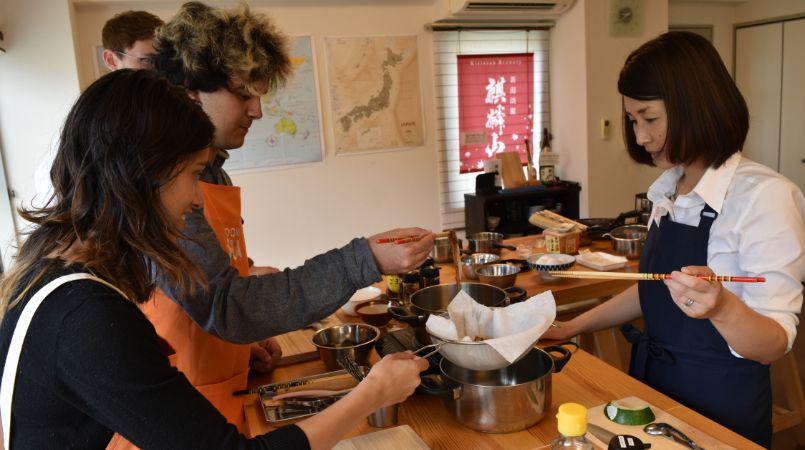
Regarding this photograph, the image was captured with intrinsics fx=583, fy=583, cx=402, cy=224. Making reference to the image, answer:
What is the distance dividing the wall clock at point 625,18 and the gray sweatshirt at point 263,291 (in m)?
3.89

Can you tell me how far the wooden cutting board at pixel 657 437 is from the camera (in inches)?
44.3

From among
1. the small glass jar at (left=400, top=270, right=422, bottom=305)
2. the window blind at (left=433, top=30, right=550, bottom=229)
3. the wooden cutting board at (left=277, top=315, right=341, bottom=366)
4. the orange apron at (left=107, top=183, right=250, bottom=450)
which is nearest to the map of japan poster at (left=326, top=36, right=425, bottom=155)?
the window blind at (left=433, top=30, right=550, bottom=229)

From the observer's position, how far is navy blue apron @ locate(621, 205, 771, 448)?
143cm

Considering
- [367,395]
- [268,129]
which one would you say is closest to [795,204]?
[367,395]

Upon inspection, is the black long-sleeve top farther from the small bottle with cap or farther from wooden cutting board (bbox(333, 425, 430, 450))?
the small bottle with cap

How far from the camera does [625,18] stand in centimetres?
450

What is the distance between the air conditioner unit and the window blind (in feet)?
0.49

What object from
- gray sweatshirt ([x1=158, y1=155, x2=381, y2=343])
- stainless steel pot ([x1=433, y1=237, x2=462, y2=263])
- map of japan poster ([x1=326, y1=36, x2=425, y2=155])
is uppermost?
map of japan poster ([x1=326, y1=36, x2=425, y2=155])

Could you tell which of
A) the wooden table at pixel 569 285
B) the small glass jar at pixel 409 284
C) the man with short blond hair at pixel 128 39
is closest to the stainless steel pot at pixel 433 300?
the small glass jar at pixel 409 284

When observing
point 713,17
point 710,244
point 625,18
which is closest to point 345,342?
point 710,244

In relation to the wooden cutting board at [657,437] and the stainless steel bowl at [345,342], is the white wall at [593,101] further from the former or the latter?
the wooden cutting board at [657,437]

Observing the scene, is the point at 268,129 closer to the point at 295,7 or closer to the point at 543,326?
the point at 295,7

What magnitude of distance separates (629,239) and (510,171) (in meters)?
1.89

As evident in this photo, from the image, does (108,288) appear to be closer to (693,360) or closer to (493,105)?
(693,360)
